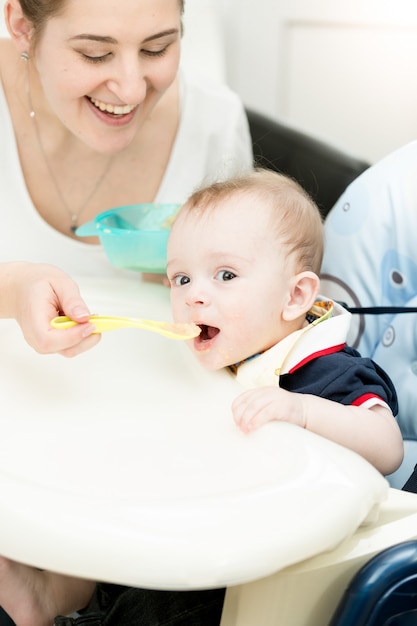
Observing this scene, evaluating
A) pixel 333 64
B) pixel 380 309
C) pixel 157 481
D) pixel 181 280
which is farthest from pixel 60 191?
pixel 333 64

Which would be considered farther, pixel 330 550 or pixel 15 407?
pixel 15 407

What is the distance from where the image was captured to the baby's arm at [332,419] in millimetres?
806

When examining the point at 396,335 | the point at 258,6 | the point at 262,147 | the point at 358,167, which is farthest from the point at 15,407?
the point at 258,6

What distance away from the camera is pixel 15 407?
842 mm

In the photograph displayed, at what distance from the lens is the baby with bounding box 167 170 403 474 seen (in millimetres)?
906

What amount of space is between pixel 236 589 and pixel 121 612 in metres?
0.22

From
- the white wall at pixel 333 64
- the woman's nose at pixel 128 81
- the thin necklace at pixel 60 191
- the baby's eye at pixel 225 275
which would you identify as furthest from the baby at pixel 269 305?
the white wall at pixel 333 64

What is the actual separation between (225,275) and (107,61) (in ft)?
1.34

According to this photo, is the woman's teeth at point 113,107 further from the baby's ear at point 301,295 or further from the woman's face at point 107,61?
the baby's ear at point 301,295

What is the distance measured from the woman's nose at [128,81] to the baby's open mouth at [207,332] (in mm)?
396

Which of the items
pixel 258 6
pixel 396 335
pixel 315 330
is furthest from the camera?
pixel 258 6

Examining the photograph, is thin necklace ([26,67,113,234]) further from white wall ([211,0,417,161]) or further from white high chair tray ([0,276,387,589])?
white wall ([211,0,417,161])

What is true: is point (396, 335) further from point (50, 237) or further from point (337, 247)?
point (50, 237)

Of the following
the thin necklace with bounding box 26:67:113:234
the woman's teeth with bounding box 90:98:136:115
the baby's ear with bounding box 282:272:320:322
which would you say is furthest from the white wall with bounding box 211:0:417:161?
the baby's ear with bounding box 282:272:320:322
